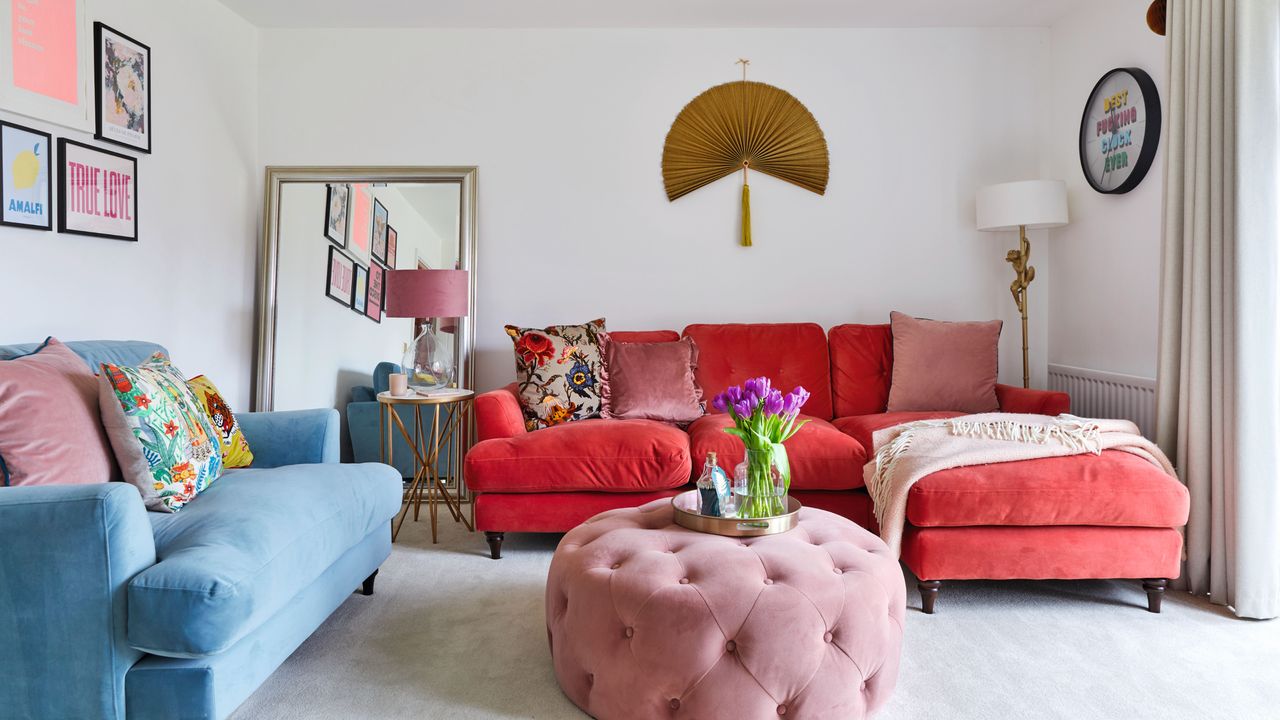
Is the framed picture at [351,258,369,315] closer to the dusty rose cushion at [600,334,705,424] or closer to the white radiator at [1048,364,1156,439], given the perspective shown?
the dusty rose cushion at [600,334,705,424]

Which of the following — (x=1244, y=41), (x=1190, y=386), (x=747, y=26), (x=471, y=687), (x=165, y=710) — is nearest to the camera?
(x=165, y=710)

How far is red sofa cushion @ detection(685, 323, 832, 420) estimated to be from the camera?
392cm

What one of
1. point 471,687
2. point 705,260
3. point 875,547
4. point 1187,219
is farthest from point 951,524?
point 705,260

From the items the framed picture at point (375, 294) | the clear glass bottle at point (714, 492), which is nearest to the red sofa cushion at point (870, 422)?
the clear glass bottle at point (714, 492)

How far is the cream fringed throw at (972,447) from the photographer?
270 cm

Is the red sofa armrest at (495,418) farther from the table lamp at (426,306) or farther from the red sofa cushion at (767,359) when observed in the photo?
the red sofa cushion at (767,359)

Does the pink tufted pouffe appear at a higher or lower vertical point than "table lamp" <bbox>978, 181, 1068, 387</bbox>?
lower

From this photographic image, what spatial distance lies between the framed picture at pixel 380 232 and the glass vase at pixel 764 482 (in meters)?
2.68

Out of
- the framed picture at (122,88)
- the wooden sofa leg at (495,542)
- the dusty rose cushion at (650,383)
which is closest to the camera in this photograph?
the framed picture at (122,88)

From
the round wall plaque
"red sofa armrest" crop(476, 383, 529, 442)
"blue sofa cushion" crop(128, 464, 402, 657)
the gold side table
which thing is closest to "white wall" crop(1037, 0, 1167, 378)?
the round wall plaque

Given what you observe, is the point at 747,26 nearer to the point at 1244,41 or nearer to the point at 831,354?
the point at 831,354

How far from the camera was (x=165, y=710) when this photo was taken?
1.67m

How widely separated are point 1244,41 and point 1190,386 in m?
1.14

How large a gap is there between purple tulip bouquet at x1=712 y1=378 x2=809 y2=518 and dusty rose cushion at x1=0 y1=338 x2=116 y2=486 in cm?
163
